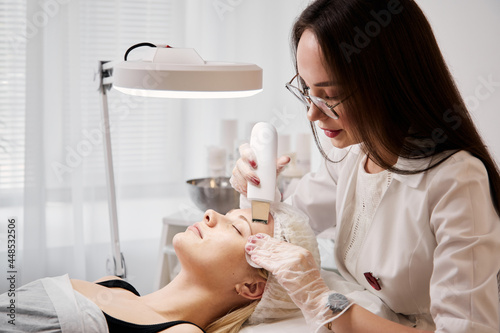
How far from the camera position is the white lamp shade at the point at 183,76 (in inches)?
41.4

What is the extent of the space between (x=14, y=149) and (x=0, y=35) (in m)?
0.51

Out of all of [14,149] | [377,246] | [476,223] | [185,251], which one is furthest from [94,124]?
[476,223]

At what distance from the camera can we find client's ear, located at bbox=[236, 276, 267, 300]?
1.37m

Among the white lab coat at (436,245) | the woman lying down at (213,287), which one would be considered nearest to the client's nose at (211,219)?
the woman lying down at (213,287)

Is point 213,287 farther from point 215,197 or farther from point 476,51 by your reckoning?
point 476,51

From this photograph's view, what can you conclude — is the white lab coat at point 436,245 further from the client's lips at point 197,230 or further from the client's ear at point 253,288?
the client's lips at point 197,230

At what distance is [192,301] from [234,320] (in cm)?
13

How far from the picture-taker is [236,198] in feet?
Answer: 6.37

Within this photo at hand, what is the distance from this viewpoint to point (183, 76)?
1.05m

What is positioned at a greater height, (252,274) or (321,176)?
(321,176)

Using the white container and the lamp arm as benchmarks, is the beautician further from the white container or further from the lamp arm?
the lamp arm

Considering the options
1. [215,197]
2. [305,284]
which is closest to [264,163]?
[305,284]

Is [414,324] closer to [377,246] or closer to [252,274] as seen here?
[377,246]

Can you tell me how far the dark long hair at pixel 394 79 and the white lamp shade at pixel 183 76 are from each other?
203 mm
